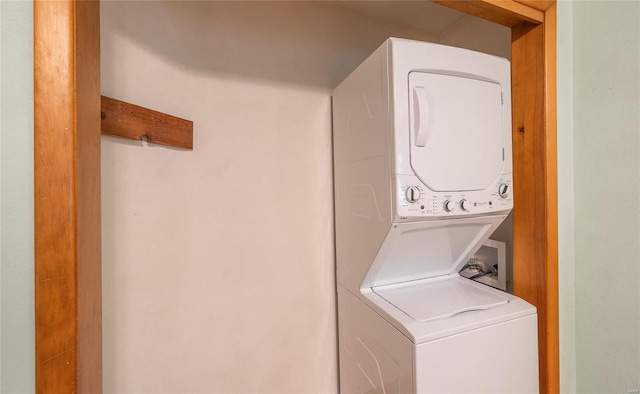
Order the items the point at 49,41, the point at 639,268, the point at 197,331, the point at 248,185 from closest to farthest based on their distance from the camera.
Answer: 1. the point at 49,41
2. the point at 639,268
3. the point at 197,331
4. the point at 248,185

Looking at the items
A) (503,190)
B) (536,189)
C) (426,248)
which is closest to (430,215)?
(426,248)

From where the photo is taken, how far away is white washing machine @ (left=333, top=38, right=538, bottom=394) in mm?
966

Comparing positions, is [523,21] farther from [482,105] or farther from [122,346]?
[122,346]

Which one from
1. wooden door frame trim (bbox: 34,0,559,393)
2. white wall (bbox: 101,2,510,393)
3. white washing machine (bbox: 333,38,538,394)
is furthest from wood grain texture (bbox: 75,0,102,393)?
white washing machine (bbox: 333,38,538,394)

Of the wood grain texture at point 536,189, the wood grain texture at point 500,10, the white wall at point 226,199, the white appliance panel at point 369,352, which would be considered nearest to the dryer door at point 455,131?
the wood grain texture at point 536,189

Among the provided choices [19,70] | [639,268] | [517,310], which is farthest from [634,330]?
[19,70]

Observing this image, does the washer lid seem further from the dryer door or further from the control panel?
the dryer door

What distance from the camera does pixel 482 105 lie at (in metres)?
1.11

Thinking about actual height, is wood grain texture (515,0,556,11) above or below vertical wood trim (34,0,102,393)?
above

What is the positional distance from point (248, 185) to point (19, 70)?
3.12 ft

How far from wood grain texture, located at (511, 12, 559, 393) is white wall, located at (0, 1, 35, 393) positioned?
5.32 feet

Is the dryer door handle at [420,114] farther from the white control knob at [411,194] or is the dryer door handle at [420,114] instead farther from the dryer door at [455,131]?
the white control knob at [411,194]

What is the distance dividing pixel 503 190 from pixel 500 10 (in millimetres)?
715

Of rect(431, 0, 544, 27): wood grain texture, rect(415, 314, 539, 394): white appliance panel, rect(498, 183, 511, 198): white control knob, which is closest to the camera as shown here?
rect(415, 314, 539, 394): white appliance panel
